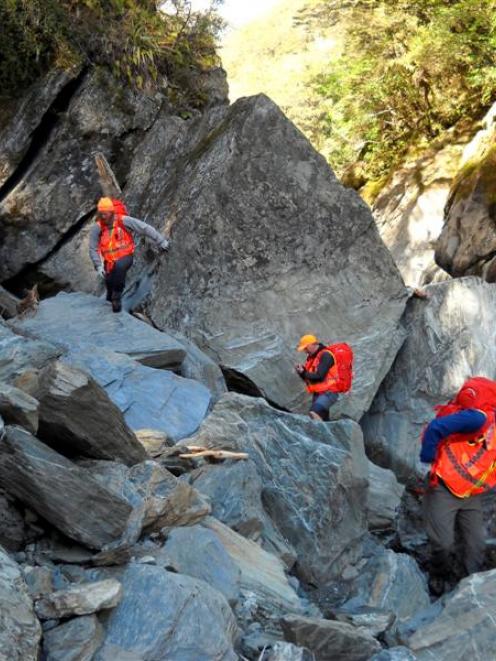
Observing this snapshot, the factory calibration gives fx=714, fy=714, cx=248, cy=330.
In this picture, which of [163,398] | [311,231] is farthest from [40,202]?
[163,398]

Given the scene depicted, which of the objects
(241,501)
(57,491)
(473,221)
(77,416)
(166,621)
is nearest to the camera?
(166,621)

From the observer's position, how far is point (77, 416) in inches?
246

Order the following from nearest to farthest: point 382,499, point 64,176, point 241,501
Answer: point 241,501 < point 382,499 < point 64,176

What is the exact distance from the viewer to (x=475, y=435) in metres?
7.33

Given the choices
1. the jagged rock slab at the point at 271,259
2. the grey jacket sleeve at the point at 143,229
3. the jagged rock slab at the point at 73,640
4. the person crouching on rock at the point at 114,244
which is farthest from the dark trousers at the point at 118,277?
the jagged rock slab at the point at 73,640

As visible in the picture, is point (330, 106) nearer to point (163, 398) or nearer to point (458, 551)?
point (163, 398)

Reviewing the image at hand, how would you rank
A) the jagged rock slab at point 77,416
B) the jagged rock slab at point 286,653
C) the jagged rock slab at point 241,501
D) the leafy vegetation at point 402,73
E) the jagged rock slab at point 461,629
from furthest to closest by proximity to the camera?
the leafy vegetation at point 402,73, the jagged rock slab at point 241,501, the jagged rock slab at point 77,416, the jagged rock slab at point 461,629, the jagged rock slab at point 286,653

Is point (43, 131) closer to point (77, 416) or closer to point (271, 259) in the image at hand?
point (271, 259)

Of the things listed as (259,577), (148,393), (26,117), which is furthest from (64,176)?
(259,577)

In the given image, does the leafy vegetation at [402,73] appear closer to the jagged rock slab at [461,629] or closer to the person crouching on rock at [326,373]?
the person crouching on rock at [326,373]

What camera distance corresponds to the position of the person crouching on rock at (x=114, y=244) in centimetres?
1195

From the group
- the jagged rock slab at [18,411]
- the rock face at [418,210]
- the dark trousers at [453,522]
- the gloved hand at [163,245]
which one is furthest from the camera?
the rock face at [418,210]

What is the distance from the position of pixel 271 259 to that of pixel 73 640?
9995 mm

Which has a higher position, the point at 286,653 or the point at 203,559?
the point at 203,559
